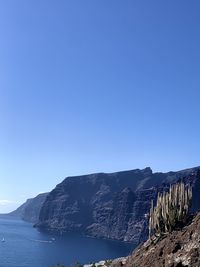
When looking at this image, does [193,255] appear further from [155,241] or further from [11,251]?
[11,251]

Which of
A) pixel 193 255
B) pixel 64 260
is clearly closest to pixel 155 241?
pixel 193 255

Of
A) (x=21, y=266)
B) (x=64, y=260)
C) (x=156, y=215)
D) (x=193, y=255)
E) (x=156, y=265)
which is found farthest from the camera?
(x=64, y=260)

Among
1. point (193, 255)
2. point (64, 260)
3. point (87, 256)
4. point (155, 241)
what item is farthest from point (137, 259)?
point (87, 256)

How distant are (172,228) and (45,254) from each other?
149 m

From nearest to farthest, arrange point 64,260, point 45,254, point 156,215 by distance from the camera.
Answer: point 156,215, point 64,260, point 45,254

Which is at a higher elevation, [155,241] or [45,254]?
[155,241]

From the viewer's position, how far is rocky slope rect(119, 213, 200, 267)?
24406 millimetres

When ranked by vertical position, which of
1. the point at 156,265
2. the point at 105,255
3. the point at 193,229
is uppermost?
the point at 193,229

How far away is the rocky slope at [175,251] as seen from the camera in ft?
80.1

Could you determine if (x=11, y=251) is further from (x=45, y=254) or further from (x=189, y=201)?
(x=189, y=201)

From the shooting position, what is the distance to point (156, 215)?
109 ft

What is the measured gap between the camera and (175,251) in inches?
1028

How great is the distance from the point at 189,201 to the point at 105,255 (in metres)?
151

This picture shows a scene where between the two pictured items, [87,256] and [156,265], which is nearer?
[156,265]
